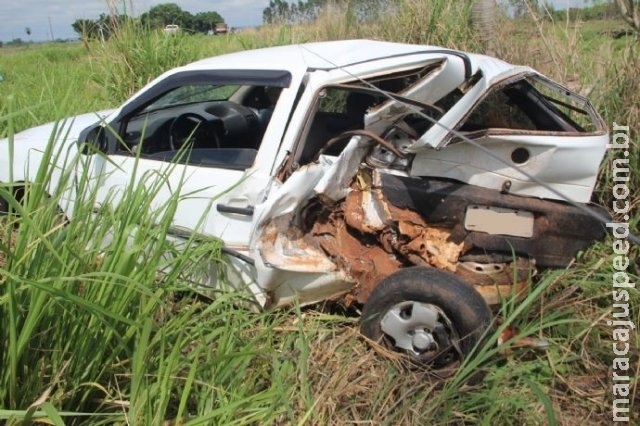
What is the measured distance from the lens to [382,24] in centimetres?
660

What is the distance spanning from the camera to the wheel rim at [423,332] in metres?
2.49

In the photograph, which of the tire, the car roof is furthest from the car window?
the tire

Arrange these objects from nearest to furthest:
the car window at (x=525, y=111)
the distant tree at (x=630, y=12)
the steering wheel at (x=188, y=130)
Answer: the car window at (x=525, y=111), the steering wheel at (x=188, y=130), the distant tree at (x=630, y=12)

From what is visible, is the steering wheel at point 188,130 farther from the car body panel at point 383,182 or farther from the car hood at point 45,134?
the car hood at point 45,134

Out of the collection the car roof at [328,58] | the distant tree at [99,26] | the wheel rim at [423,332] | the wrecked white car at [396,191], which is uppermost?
the distant tree at [99,26]

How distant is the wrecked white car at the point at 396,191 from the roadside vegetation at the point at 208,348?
18 centimetres

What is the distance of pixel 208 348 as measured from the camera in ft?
6.84

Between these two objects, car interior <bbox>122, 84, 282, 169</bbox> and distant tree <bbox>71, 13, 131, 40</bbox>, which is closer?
car interior <bbox>122, 84, 282, 169</bbox>

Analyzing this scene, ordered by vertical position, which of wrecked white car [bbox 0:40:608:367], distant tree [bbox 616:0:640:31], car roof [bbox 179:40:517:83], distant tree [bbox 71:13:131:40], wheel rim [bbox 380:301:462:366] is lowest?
wheel rim [bbox 380:301:462:366]

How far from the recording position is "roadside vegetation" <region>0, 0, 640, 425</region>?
181 cm

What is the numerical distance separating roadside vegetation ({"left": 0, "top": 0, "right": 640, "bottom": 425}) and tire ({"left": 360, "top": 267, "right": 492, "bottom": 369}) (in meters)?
0.09

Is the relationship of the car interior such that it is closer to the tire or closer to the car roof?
the car roof

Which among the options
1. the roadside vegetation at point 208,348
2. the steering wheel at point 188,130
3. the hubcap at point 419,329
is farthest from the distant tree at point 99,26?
the hubcap at point 419,329

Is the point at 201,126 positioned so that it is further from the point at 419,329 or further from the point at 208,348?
the point at 419,329
